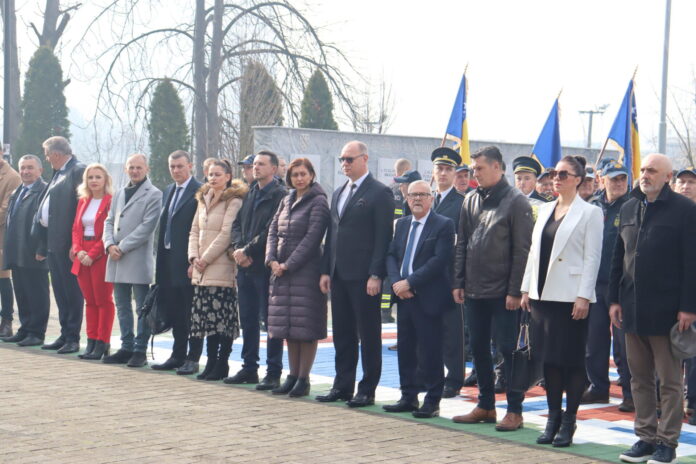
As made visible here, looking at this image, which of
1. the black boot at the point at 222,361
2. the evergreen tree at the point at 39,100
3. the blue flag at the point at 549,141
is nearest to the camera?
the black boot at the point at 222,361

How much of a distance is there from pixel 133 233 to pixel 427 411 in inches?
156

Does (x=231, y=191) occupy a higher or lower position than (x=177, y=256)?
higher

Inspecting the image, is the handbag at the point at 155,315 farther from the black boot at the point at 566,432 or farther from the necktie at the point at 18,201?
the black boot at the point at 566,432

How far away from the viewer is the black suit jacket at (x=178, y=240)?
35.8ft

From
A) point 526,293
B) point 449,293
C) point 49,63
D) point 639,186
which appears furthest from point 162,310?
point 49,63

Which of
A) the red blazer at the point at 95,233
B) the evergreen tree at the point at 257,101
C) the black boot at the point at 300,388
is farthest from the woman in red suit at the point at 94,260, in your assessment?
the evergreen tree at the point at 257,101

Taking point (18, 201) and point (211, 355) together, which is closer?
point (211, 355)

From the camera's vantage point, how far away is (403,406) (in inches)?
357

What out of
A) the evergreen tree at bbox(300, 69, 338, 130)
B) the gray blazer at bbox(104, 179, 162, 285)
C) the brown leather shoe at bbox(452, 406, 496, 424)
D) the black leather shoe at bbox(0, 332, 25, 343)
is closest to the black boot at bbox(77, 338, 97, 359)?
the gray blazer at bbox(104, 179, 162, 285)

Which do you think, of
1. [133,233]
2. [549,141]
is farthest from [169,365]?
[549,141]

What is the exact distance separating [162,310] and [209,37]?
18.1 meters

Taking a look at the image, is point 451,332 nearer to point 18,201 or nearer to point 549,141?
point 549,141

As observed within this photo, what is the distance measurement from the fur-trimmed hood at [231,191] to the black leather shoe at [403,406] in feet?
8.78

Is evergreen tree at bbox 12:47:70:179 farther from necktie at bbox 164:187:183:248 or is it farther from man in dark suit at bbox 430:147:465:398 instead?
man in dark suit at bbox 430:147:465:398
